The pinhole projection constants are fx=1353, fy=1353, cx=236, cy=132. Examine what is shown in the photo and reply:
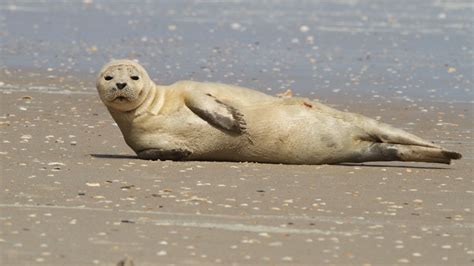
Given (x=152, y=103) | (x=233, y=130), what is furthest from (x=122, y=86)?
(x=233, y=130)

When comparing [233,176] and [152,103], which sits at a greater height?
[152,103]

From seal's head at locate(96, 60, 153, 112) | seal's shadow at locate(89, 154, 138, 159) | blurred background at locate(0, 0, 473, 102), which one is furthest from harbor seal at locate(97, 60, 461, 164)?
blurred background at locate(0, 0, 473, 102)

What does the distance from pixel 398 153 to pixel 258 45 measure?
11.2 metres

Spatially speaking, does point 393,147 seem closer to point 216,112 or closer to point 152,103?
point 216,112

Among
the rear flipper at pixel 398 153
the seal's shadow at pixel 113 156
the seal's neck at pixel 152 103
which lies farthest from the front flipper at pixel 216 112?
the rear flipper at pixel 398 153

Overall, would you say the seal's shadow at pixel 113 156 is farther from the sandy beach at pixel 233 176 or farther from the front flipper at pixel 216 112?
the front flipper at pixel 216 112

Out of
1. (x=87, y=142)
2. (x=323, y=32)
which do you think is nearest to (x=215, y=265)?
(x=87, y=142)

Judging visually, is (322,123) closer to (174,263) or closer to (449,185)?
(449,185)

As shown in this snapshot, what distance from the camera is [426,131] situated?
12273mm

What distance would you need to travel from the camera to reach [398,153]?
10.3 metres

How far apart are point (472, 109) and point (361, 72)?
143 inches

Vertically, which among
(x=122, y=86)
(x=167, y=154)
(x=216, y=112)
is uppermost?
(x=122, y=86)

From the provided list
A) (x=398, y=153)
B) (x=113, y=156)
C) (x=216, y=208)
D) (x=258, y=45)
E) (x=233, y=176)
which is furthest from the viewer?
(x=258, y=45)

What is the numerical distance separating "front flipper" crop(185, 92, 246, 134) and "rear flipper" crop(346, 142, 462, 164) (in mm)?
925
